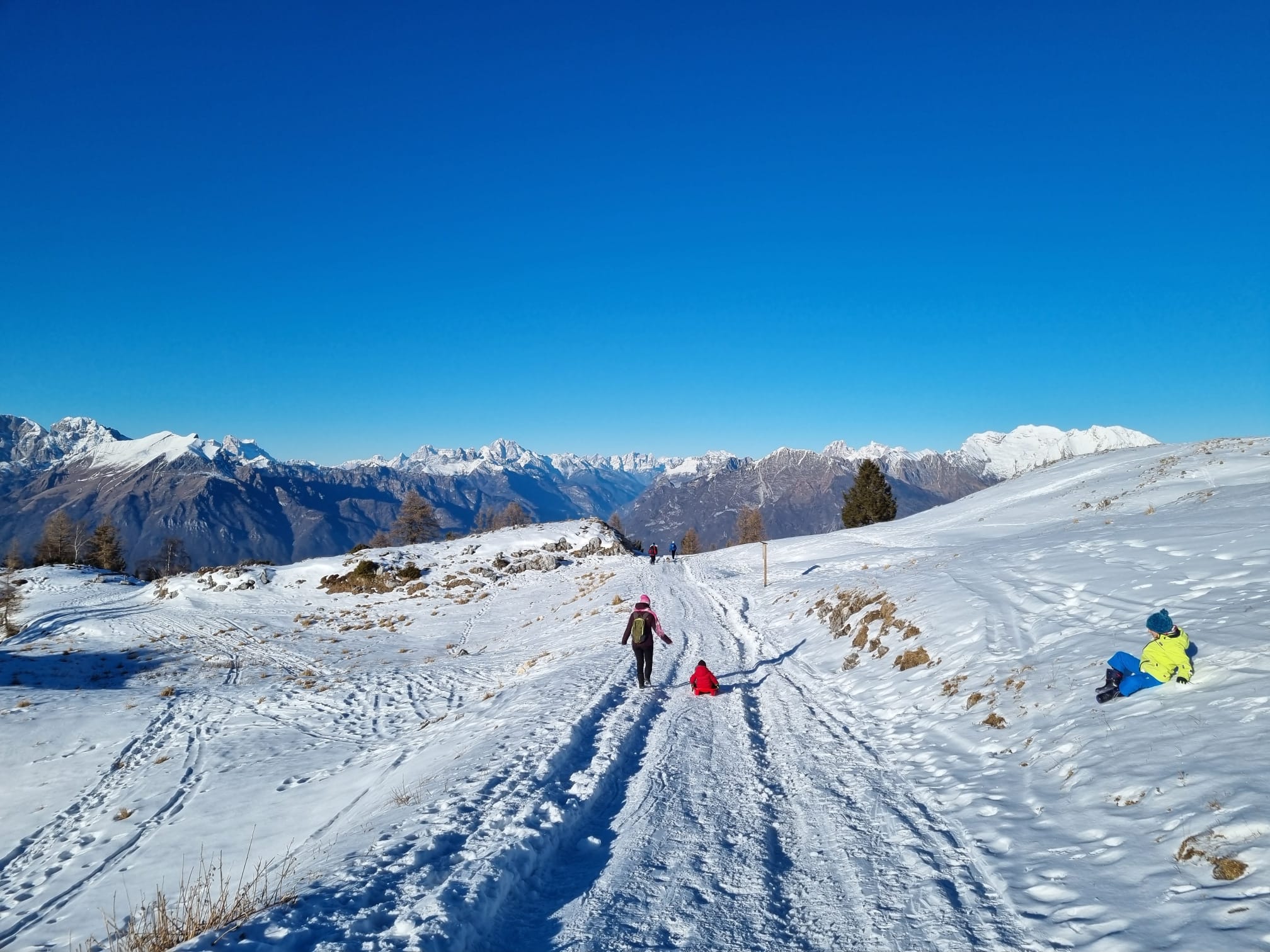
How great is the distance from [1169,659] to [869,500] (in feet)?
223

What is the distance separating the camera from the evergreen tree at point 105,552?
77.2m

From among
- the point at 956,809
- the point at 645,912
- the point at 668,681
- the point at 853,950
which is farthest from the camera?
the point at 668,681

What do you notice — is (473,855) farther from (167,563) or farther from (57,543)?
(167,563)

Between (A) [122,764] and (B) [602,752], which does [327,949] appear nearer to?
(B) [602,752]

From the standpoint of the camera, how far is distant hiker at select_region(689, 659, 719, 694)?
13406 mm

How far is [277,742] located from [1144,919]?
1836cm

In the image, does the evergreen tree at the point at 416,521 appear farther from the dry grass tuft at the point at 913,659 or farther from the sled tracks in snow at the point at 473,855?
the sled tracks in snow at the point at 473,855

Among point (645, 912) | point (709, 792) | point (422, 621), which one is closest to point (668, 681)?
point (709, 792)

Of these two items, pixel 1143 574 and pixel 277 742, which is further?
pixel 277 742

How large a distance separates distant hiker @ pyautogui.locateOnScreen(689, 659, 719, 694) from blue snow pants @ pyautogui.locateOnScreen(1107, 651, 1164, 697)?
735cm

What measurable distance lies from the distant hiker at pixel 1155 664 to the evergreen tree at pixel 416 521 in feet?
268

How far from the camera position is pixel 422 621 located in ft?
120

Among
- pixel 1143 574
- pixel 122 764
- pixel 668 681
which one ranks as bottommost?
pixel 122 764

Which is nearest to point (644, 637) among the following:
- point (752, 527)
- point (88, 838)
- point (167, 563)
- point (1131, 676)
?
point (1131, 676)
